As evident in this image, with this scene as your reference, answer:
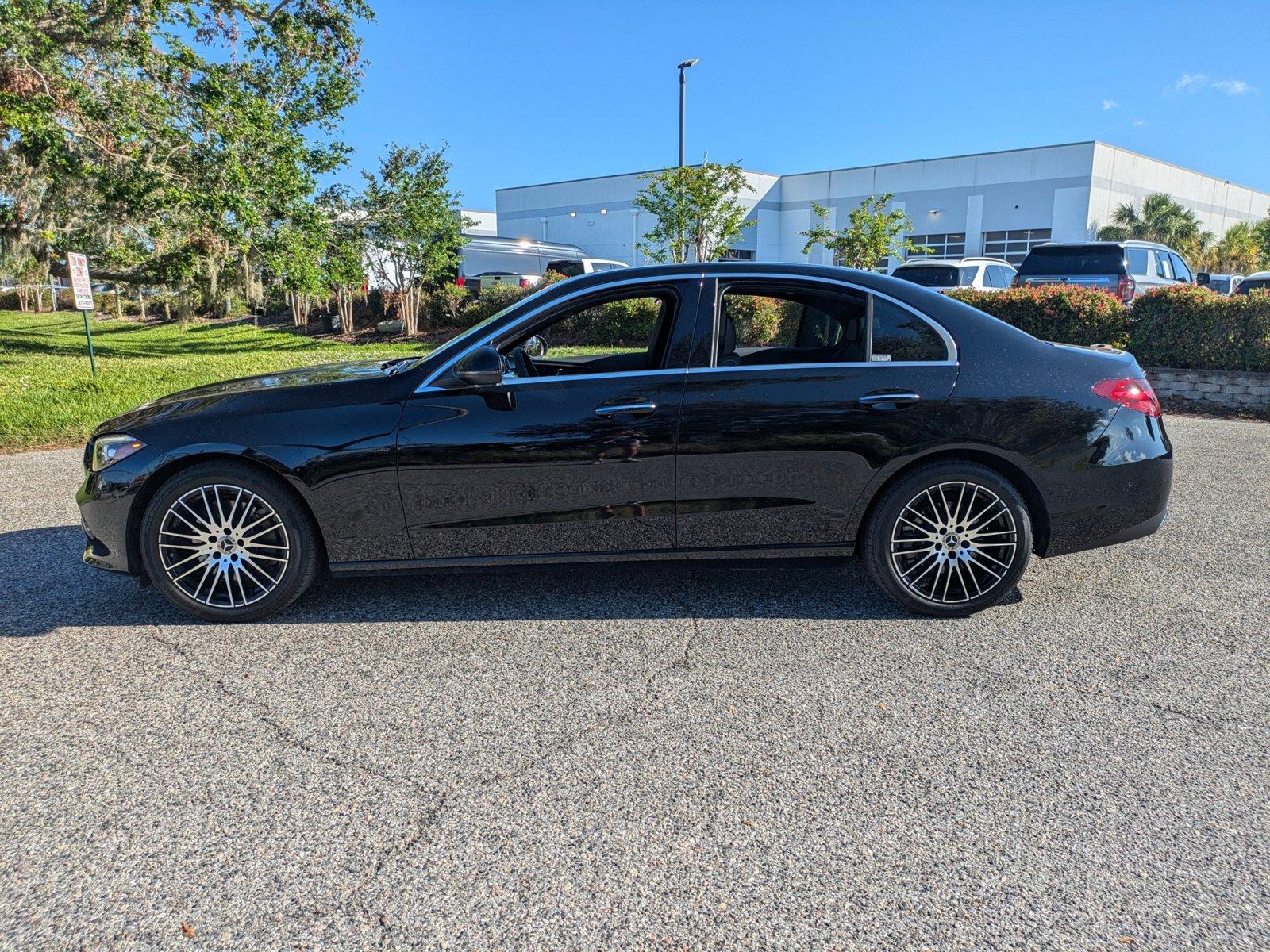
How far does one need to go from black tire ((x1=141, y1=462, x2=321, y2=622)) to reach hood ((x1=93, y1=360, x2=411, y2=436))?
1.04 ft

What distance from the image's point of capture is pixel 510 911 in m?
2.26

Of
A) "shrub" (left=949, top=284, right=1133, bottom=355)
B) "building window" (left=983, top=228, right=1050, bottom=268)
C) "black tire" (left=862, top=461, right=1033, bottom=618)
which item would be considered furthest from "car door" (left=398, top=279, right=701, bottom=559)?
Answer: "building window" (left=983, top=228, right=1050, bottom=268)

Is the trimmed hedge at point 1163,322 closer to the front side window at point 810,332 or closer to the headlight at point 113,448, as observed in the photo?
the front side window at point 810,332

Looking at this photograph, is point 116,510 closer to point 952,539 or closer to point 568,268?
point 952,539

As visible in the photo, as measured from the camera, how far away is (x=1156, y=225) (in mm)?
38656

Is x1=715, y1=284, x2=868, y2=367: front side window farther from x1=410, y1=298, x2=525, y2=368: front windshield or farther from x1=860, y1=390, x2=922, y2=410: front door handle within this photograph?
x1=410, y1=298, x2=525, y2=368: front windshield

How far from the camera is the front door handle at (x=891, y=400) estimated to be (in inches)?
161

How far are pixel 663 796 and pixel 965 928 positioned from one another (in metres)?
0.93

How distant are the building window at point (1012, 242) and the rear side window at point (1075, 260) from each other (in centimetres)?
2327

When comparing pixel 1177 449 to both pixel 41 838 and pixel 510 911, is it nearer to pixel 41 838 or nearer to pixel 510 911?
pixel 510 911

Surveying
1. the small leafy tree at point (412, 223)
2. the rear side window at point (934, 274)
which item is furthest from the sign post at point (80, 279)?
the rear side window at point (934, 274)

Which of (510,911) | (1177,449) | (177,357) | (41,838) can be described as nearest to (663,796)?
(510,911)

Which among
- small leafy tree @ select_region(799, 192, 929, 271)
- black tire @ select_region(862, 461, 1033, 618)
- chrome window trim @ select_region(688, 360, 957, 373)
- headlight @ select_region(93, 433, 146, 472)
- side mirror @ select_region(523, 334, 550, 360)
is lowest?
black tire @ select_region(862, 461, 1033, 618)

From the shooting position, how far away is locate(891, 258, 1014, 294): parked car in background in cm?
1769
